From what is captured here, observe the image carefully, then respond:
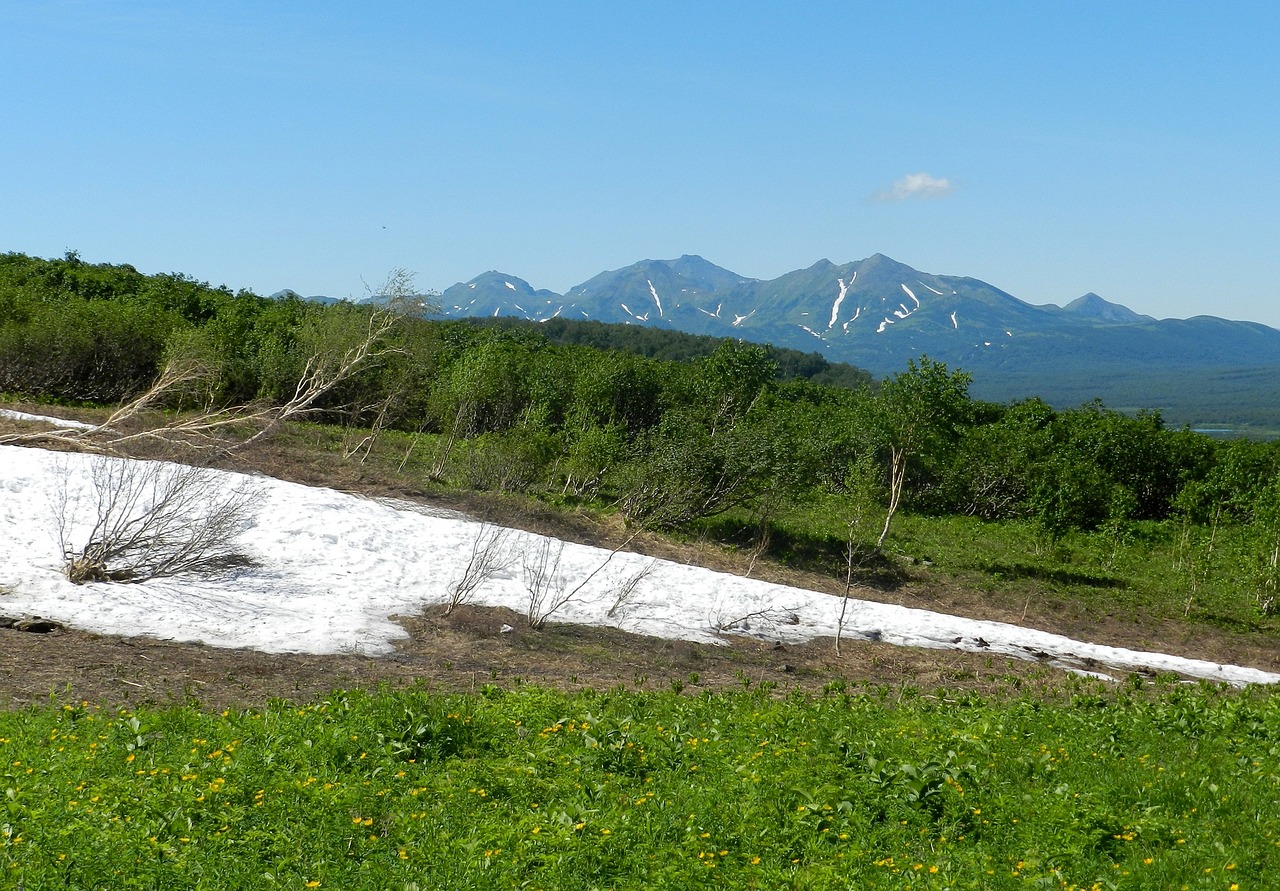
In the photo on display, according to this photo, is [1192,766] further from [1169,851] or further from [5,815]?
[5,815]

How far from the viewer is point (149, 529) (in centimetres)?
1236

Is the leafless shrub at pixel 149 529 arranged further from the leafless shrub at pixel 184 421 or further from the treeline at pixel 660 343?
the treeline at pixel 660 343

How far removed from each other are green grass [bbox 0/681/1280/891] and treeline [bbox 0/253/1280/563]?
869 centimetres

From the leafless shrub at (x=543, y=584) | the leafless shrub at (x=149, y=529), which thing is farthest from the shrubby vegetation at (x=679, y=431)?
the leafless shrub at (x=543, y=584)

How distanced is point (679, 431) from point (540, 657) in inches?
415

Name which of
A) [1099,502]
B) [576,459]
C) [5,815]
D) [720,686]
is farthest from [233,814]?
A: [1099,502]

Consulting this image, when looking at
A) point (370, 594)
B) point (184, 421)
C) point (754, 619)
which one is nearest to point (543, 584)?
point (370, 594)

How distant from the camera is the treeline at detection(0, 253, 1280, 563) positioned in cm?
2027

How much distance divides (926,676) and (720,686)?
9.97ft

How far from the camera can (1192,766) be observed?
6969 millimetres

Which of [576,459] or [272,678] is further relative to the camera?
[576,459]

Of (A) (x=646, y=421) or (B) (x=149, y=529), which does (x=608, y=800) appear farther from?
(A) (x=646, y=421)

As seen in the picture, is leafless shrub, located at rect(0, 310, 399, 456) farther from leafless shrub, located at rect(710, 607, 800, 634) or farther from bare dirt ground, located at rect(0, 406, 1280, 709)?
leafless shrub, located at rect(710, 607, 800, 634)

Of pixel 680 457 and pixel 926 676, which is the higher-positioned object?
pixel 680 457
